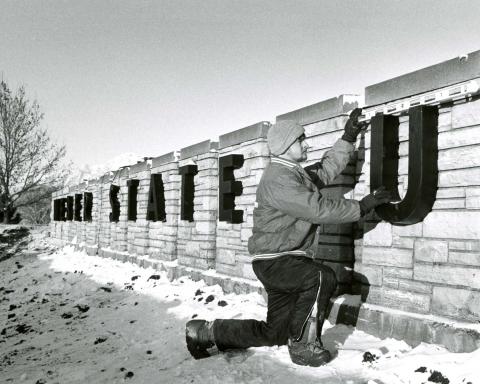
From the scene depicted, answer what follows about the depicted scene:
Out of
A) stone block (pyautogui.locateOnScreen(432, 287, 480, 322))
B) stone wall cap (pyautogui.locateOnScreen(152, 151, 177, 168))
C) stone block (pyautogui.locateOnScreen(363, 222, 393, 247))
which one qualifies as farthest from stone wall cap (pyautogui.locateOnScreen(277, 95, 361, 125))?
stone wall cap (pyautogui.locateOnScreen(152, 151, 177, 168))

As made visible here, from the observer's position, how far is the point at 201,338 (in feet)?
12.7

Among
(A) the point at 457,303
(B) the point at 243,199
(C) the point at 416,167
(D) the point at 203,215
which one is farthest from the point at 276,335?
(D) the point at 203,215

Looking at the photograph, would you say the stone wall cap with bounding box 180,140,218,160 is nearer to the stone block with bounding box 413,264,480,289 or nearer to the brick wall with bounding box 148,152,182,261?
the brick wall with bounding box 148,152,182,261

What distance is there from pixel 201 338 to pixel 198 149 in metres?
5.65

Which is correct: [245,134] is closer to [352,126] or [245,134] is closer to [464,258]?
[352,126]

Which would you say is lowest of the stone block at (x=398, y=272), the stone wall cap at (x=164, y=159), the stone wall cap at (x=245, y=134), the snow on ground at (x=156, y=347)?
the snow on ground at (x=156, y=347)

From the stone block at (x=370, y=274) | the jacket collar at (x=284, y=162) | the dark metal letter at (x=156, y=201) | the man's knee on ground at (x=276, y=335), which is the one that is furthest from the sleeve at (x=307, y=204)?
the dark metal letter at (x=156, y=201)

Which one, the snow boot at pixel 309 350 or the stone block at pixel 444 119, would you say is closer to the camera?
the snow boot at pixel 309 350

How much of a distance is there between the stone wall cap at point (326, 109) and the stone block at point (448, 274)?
2.00 meters

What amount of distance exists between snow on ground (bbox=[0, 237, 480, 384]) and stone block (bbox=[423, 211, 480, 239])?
100cm

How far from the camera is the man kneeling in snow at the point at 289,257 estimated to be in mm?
3439

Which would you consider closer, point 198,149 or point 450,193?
point 450,193

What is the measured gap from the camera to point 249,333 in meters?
3.67

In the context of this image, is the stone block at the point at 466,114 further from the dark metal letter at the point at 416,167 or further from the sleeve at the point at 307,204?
the sleeve at the point at 307,204
